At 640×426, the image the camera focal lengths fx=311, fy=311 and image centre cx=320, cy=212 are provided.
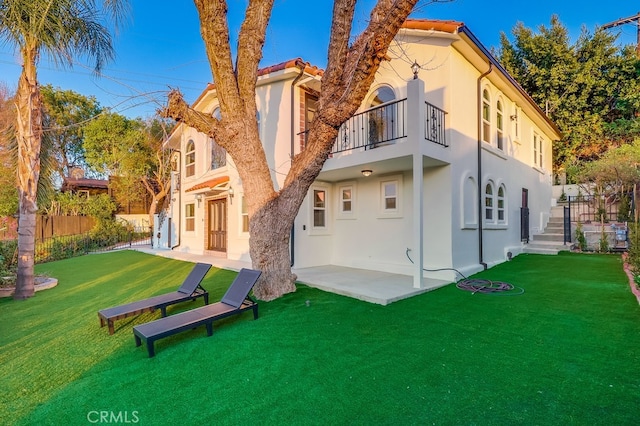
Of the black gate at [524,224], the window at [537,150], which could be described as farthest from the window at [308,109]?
the window at [537,150]

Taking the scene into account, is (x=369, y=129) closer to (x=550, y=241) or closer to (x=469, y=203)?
(x=469, y=203)

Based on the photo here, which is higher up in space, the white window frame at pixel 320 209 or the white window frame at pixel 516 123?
the white window frame at pixel 516 123

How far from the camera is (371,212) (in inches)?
395

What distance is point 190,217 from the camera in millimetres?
15781

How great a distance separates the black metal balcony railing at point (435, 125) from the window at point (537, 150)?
944 centimetres

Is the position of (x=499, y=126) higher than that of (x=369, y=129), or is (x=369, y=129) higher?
(x=499, y=126)

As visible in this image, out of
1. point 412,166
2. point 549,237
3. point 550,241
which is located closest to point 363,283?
point 412,166

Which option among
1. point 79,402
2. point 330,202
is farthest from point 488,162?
point 79,402

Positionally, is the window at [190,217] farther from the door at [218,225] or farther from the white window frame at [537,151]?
the white window frame at [537,151]

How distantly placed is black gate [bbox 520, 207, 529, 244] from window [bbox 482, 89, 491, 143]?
406 centimetres

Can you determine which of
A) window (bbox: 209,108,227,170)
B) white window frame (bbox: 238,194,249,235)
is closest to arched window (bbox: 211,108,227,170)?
window (bbox: 209,108,227,170)

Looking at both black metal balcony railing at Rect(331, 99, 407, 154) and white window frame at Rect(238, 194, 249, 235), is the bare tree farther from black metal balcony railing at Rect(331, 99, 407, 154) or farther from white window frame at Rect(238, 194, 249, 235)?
white window frame at Rect(238, 194, 249, 235)

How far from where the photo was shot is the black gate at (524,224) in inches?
491

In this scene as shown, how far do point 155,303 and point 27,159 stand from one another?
491cm
